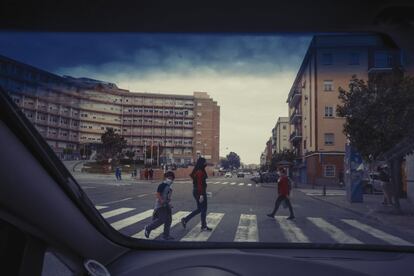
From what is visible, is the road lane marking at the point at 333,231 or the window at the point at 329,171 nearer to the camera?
the road lane marking at the point at 333,231

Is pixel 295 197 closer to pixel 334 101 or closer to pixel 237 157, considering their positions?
pixel 237 157

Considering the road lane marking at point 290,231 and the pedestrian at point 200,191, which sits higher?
the pedestrian at point 200,191

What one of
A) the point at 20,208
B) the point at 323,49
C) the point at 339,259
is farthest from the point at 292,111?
A: the point at 20,208

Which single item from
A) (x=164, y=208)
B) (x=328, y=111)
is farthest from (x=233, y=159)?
(x=328, y=111)

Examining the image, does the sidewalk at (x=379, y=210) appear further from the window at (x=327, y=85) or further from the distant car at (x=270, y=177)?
the window at (x=327, y=85)

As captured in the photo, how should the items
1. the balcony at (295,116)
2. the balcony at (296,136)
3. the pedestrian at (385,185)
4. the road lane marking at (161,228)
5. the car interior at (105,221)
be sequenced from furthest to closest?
1. the balcony at (296,136)
2. the pedestrian at (385,185)
3. the balcony at (295,116)
4. the road lane marking at (161,228)
5. the car interior at (105,221)

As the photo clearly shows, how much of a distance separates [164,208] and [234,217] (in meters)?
0.52

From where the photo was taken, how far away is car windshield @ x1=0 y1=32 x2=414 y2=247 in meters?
2.21

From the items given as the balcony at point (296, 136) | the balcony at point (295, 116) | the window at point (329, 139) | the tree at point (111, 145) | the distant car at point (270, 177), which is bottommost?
the distant car at point (270, 177)

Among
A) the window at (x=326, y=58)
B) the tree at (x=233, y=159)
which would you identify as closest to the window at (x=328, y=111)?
the window at (x=326, y=58)

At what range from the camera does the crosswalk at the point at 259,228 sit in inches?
96.3

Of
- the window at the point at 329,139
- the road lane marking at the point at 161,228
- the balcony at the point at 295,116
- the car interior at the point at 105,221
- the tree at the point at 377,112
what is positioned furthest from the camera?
the window at the point at 329,139

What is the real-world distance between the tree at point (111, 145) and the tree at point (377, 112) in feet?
5.16

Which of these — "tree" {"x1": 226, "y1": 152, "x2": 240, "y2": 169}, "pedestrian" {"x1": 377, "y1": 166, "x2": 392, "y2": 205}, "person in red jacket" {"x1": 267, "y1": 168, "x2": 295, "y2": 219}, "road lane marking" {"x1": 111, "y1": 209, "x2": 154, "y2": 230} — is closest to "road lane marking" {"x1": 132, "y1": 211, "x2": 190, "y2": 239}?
"road lane marking" {"x1": 111, "y1": 209, "x2": 154, "y2": 230}
